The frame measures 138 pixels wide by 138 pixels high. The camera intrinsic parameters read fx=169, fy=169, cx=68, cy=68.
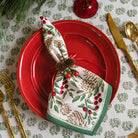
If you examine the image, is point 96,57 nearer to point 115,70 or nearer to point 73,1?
point 115,70

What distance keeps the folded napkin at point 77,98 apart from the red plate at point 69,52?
0.04 metres

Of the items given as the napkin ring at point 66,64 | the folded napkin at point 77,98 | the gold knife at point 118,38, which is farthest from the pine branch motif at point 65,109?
Answer: the gold knife at point 118,38

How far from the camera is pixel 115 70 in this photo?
503mm

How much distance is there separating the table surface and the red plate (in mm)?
46

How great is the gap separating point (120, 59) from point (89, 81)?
13cm

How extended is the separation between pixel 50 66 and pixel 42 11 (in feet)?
0.62

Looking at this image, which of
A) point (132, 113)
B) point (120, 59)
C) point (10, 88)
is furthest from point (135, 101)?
point (10, 88)

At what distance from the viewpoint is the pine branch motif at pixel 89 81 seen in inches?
19.0

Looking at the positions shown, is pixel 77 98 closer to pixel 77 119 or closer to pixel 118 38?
pixel 77 119

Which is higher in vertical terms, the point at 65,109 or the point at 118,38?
the point at 118,38

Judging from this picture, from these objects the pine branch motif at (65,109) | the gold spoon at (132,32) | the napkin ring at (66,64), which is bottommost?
the pine branch motif at (65,109)

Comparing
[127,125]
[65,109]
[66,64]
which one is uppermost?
[66,64]

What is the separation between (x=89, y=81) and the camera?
486 millimetres

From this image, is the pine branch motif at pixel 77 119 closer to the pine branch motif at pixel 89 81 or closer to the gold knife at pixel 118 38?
the pine branch motif at pixel 89 81
